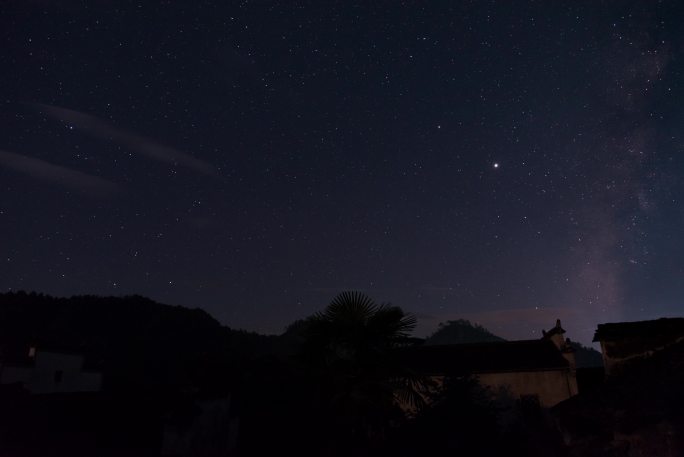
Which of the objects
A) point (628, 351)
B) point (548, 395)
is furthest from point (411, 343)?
point (548, 395)

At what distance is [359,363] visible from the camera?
12.3 meters

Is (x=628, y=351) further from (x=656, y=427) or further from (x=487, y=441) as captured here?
(x=656, y=427)

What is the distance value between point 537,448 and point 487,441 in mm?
2360

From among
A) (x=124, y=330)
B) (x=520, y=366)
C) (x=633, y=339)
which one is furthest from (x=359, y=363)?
(x=124, y=330)

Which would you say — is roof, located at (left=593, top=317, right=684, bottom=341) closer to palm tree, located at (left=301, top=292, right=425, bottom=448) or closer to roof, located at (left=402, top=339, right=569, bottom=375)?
roof, located at (left=402, top=339, right=569, bottom=375)

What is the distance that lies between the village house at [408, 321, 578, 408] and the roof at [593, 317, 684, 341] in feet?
18.1

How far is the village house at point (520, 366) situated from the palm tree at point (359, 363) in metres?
9.62

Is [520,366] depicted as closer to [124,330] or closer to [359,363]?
[359,363]

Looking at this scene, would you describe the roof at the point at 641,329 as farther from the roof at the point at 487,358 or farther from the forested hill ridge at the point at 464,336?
the forested hill ridge at the point at 464,336

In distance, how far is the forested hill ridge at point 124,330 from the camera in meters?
47.2

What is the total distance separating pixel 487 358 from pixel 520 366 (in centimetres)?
206

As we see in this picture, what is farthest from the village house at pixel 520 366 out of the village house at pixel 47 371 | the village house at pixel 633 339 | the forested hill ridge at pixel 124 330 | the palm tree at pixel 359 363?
the village house at pixel 47 371

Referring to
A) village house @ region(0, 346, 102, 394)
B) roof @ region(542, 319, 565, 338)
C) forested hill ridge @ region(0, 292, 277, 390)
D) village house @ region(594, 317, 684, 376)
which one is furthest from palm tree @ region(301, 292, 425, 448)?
forested hill ridge @ region(0, 292, 277, 390)

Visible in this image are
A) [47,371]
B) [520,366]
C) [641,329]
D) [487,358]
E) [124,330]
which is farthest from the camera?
[124,330]
